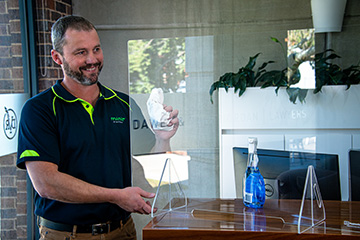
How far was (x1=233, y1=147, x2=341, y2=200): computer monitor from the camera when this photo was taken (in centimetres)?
180

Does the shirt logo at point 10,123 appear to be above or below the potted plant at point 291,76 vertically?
below

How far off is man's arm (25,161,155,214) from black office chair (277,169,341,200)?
61 cm

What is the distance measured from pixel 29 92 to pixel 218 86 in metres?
2.00

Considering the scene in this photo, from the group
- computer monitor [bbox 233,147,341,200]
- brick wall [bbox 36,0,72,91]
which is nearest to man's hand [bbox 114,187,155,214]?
computer monitor [bbox 233,147,341,200]

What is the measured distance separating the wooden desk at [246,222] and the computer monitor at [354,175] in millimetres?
50

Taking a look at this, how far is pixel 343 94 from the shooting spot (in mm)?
2008

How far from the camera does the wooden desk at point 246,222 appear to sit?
1382 millimetres

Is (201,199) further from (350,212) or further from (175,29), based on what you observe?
(175,29)

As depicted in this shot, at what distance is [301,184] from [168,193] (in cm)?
64

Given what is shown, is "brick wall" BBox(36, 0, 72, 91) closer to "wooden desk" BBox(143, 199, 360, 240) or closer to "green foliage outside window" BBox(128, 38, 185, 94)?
"green foliage outside window" BBox(128, 38, 185, 94)

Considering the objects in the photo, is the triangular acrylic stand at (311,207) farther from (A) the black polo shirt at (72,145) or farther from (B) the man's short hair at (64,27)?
(B) the man's short hair at (64,27)

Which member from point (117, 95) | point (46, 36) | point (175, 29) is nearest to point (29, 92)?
point (46, 36)

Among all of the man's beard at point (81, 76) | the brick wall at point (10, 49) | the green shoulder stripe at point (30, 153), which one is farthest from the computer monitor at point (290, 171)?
the brick wall at point (10, 49)

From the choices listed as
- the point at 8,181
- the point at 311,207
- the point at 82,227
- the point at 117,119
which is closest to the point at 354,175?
the point at 311,207
